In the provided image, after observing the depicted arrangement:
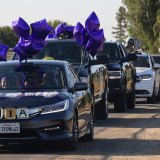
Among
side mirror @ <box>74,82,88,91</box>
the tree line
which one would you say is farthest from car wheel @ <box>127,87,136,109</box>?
the tree line

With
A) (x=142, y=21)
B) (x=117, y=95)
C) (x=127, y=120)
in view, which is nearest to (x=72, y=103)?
(x=127, y=120)

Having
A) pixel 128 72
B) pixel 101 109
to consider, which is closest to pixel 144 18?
pixel 128 72

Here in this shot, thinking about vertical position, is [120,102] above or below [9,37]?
above

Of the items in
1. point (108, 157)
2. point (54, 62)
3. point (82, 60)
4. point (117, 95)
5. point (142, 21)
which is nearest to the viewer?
point (108, 157)

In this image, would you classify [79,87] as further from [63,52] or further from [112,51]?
[112,51]

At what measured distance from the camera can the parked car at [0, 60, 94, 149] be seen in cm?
1208

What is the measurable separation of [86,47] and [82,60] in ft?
1.63

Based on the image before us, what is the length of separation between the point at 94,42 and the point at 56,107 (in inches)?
272

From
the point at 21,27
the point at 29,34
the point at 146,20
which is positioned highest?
the point at 21,27

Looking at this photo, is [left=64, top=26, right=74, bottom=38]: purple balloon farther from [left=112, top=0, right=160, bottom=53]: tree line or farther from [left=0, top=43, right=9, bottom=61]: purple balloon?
[left=112, top=0, right=160, bottom=53]: tree line

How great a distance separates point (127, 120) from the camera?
19.4 m

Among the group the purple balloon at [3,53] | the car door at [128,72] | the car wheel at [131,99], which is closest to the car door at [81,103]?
the purple balloon at [3,53]

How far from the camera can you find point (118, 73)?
22.1 metres

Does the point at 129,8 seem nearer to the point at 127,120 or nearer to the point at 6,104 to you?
the point at 127,120
